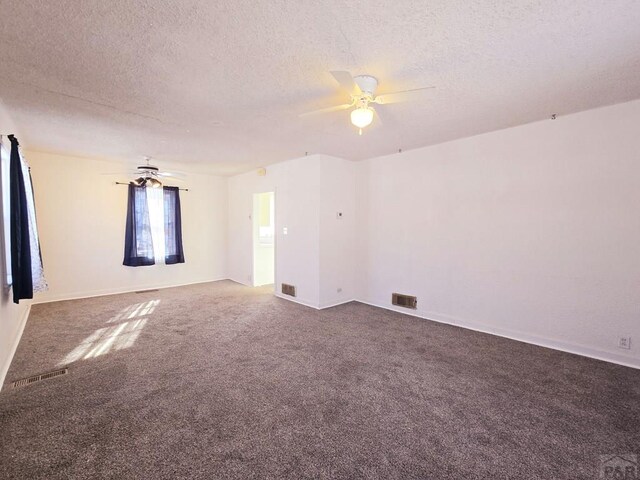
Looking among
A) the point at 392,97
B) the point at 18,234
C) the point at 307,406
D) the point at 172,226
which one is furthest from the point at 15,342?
the point at 392,97

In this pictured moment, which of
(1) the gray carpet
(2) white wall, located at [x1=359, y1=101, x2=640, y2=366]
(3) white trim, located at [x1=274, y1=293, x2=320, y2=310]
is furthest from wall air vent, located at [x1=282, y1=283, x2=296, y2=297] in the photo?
(2) white wall, located at [x1=359, y1=101, x2=640, y2=366]

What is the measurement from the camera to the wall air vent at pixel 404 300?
4.50 metres

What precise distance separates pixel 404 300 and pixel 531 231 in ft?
6.44

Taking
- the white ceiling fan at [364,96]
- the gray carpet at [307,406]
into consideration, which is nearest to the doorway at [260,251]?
the gray carpet at [307,406]

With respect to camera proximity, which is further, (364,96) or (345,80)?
(364,96)

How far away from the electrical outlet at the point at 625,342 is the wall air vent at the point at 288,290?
4.13 metres

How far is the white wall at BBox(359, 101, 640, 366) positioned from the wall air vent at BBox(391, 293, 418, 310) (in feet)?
0.27

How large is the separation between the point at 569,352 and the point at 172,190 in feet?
22.9

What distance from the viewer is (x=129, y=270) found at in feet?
19.2

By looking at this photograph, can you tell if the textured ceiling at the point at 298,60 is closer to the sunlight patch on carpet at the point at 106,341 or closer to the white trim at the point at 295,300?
the sunlight patch on carpet at the point at 106,341

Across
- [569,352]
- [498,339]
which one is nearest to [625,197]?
[569,352]

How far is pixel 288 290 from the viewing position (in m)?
5.30

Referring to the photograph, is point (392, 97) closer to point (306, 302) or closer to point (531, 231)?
point (531, 231)

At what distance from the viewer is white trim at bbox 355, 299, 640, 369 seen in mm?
2900
